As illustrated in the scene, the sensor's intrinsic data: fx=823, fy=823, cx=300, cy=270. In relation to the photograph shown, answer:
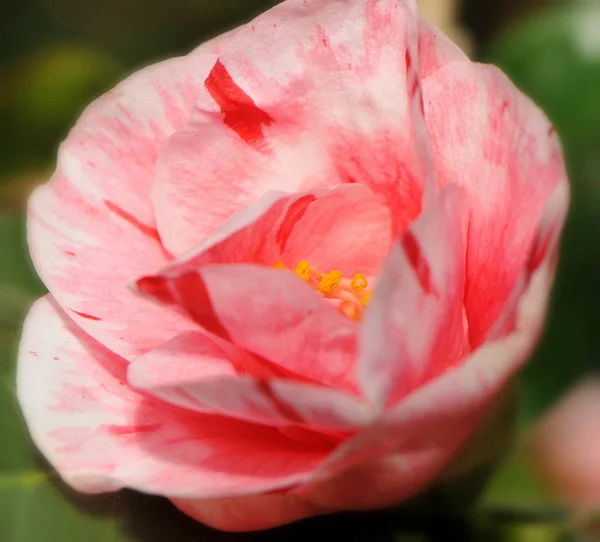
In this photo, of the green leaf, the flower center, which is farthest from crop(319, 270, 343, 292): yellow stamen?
the green leaf

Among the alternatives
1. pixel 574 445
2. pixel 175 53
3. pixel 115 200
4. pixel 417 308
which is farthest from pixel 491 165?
pixel 175 53

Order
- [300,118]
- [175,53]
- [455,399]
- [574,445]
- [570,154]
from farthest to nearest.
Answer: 1. [175,53]
2. [574,445]
3. [570,154]
4. [300,118]
5. [455,399]

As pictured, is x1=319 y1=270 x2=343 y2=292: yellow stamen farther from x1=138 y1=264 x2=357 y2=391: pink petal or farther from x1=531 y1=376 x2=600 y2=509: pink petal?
x1=531 y1=376 x2=600 y2=509: pink petal

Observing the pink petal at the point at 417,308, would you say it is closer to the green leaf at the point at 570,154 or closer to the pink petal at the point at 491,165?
the pink petal at the point at 491,165

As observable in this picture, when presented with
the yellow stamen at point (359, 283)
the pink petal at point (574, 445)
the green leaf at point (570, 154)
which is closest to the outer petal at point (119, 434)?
the yellow stamen at point (359, 283)

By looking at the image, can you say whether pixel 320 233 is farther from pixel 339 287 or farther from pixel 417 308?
pixel 417 308

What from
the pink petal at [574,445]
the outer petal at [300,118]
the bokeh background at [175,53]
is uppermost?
the outer petal at [300,118]
